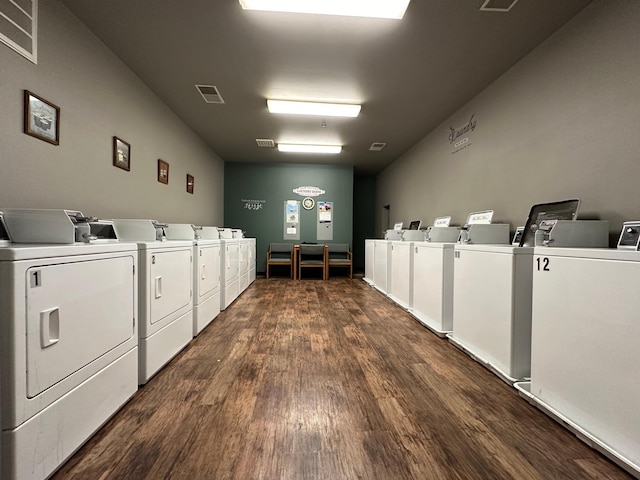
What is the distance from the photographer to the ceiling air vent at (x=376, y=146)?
17.7 feet

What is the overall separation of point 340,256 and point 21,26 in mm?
6088

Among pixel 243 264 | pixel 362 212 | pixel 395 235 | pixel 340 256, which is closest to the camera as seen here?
pixel 243 264

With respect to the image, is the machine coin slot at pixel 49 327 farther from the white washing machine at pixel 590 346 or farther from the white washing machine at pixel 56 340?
the white washing machine at pixel 590 346

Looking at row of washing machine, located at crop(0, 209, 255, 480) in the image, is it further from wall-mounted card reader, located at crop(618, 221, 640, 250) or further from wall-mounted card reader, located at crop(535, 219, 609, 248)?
wall-mounted card reader, located at crop(618, 221, 640, 250)

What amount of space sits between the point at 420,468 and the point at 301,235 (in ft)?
19.7

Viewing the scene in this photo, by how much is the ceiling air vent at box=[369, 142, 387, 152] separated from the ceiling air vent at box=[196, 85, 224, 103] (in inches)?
108

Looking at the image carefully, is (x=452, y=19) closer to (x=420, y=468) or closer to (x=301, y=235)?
(x=420, y=468)

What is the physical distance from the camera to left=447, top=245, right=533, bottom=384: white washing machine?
5.98 ft

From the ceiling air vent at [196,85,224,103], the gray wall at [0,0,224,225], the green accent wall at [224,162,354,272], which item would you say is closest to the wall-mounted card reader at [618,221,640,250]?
the gray wall at [0,0,224,225]

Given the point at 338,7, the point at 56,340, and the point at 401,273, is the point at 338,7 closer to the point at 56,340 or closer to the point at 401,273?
→ the point at 56,340

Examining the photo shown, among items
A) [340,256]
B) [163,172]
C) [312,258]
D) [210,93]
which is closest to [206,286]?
[163,172]

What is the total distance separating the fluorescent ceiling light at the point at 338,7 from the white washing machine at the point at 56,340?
5.69 feet

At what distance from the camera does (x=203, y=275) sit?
2.89 metres

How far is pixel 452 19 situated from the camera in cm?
219
